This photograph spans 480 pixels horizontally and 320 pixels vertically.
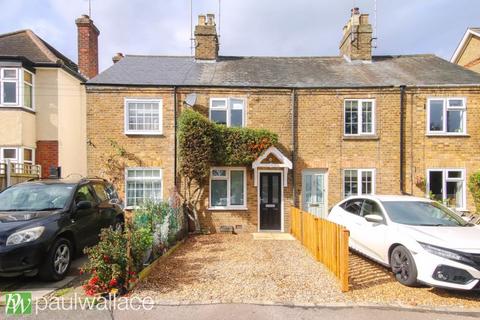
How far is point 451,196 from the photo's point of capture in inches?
440

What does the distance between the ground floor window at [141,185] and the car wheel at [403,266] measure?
306 inches

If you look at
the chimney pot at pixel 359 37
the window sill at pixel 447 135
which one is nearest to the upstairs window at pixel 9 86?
the chimney pot at pixel 359 37

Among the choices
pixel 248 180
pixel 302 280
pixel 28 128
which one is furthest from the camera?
pixel 28 128

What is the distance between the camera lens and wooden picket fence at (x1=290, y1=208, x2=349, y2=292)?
209 inches

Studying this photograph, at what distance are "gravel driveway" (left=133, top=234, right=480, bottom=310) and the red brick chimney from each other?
489 inches

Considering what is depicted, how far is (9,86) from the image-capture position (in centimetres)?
1254

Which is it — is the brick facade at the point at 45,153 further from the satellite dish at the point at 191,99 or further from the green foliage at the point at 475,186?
the green foliage at the point at 475,186

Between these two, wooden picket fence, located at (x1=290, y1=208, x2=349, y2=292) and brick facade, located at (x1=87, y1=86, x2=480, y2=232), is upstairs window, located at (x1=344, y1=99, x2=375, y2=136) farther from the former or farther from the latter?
wooden picket fence, located at (x1=290, y1=208, x2=349, y2=292)

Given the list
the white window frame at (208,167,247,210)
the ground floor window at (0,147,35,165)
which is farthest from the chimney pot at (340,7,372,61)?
the ground floor window at (0,147,35,165)

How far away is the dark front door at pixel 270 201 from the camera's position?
11219 millimetres

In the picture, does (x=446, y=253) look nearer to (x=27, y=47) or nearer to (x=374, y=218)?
(x=374, y=218)

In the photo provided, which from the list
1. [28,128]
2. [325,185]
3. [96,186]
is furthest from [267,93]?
[28,128]

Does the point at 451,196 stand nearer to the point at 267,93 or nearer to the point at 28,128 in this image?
the point at 267,93

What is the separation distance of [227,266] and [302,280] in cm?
170
